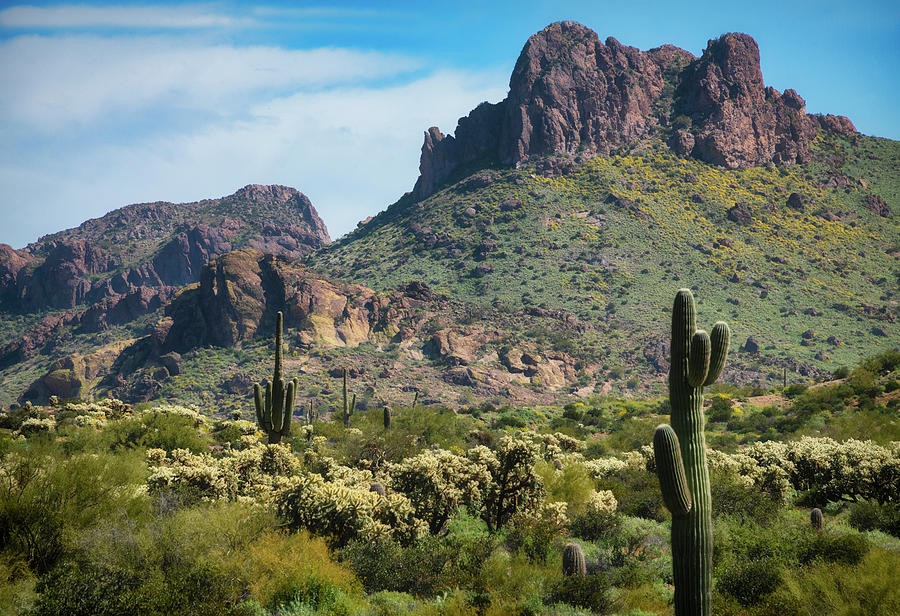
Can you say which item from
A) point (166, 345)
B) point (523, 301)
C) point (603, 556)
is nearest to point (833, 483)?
point (603, 556)

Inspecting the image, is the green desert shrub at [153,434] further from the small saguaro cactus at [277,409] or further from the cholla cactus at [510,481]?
the cholla cactus at [510,481]

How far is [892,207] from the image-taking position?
10838cm

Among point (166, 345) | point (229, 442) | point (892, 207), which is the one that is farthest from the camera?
point (892, 207)

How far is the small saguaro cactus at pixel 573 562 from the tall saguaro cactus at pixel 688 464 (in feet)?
15.6

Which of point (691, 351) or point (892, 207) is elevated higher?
point (892, 207)

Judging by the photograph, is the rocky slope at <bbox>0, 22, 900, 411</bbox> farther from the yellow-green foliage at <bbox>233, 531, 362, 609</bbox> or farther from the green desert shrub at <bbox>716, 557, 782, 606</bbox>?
the green desert shrub at <bbox>716, 557, 782, 606</bbox>

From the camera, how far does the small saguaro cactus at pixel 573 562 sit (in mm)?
14203

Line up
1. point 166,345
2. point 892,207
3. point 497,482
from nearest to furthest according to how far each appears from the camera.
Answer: point 497,482
point 166,345
point 892,207

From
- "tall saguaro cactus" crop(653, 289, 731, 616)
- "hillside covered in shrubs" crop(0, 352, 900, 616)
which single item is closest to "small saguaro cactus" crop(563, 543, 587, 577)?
"hillside covered in shrubs" crop(0, 352, 900, 616)

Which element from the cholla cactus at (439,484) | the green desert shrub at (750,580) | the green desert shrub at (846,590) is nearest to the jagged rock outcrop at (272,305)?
the cholla cactus at (439,484)

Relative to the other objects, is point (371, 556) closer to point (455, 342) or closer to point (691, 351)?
point (691, 351)

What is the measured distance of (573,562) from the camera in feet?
46.8

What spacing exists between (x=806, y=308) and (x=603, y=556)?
84.2m

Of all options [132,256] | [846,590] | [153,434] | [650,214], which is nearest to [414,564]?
[846,590]
